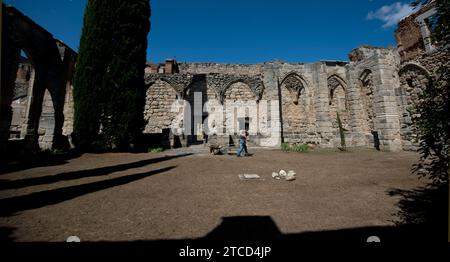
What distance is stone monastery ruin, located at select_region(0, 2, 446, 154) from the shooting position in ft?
37.0

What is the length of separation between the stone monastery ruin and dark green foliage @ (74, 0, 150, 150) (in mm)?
2077

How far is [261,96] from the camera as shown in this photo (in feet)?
59.9

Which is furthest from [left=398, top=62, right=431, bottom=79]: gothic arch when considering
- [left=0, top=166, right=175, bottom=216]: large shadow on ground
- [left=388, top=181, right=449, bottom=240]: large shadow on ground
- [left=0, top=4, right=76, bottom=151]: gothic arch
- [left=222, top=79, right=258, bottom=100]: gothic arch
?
[left=0, top=4, right=76, bottom=151]: gothic arch

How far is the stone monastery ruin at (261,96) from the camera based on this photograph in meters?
11.3

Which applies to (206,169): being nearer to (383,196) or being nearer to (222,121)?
(383,196)

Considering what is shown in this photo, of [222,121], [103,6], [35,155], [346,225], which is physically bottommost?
[346,225]

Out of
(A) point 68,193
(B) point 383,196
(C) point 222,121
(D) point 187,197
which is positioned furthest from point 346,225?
(C) point 222,121

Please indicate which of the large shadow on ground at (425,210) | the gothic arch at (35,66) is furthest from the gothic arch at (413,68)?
the gothic arch at (35,66)

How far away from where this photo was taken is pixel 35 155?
9.77 m

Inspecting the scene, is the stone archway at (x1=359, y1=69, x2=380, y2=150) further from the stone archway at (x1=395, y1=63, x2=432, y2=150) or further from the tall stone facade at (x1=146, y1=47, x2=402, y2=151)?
the stone archway at (x1=395, y1=63, x2=432, y2=150)

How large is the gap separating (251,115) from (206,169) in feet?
39.2

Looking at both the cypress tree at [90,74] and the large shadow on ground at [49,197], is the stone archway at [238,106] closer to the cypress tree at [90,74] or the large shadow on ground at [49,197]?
the cypress tree at [90,74]

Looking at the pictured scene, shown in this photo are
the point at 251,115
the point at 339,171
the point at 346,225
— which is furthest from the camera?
the point at 251,115

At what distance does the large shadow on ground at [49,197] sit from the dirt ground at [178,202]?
0.02m
